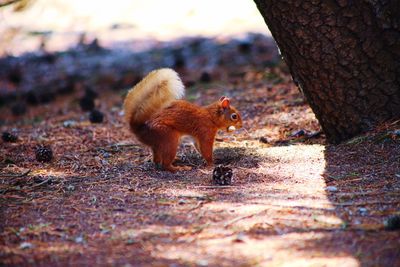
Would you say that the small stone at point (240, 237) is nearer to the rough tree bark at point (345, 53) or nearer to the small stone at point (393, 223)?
the small stone at point (393, 223)

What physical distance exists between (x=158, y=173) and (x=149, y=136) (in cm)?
31

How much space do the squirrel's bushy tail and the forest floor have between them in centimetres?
38

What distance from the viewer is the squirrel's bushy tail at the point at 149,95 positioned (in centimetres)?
396

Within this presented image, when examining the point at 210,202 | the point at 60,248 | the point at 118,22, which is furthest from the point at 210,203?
the point at 118,22

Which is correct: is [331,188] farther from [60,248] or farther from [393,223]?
[60,248]

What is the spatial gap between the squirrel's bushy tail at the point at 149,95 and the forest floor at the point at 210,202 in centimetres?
38

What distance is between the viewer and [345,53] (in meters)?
3.65

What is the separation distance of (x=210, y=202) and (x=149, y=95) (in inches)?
52.6

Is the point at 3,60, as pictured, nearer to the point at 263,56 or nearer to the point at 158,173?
the point at 263,56

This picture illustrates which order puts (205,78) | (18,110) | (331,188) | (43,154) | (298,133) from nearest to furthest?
(331,188), (43,154), (298,133), (18,110), (205,78)

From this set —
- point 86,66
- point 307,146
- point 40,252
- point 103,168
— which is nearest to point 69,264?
point 40,252

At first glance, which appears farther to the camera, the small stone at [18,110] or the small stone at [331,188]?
the small stone at [18,110]

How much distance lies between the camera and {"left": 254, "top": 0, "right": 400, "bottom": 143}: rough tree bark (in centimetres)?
355

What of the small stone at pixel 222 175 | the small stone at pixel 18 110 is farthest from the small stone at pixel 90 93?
the small stone at pixel 222 175
